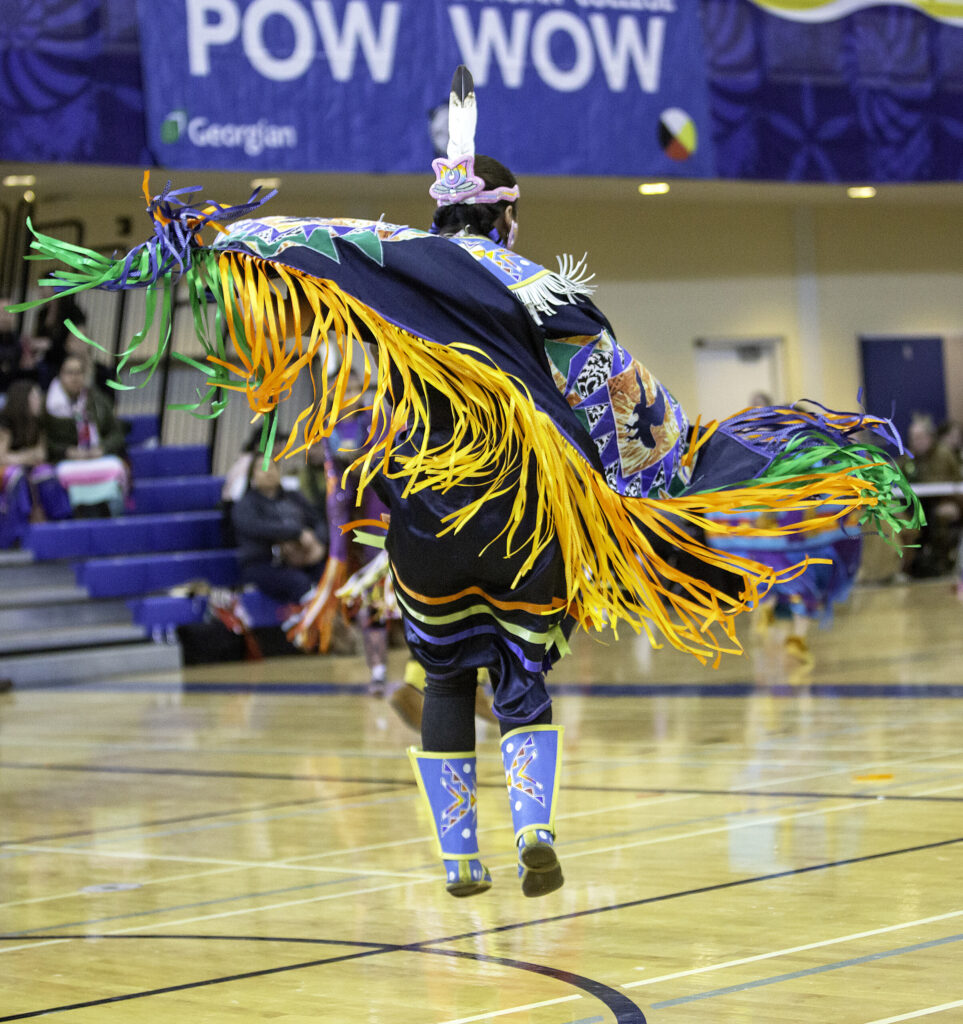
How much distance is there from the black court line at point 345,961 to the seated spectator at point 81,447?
23.3ft

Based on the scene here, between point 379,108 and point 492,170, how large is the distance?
301 inches

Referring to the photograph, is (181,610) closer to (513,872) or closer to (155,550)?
(155,550)

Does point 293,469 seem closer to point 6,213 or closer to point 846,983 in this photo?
point 6,213

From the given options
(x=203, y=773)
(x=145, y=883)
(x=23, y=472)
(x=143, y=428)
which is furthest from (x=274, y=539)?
(x=145, y=883)

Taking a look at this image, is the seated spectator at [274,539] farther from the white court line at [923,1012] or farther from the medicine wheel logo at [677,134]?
the white court line at [923,1012]

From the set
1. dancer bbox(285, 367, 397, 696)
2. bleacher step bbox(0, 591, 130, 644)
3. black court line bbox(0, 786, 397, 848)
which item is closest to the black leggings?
black court line bbox(0, 786, 397, 848)

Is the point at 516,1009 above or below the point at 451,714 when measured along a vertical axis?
below

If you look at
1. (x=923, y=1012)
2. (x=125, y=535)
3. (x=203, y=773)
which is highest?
(x=125, y=535)

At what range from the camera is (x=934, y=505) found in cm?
1342

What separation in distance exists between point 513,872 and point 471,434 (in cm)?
115

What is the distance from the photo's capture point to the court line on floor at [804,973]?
255 cm

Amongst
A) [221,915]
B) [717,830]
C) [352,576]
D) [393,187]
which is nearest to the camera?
[221,915]

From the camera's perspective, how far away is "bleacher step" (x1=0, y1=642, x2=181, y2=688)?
902 cm

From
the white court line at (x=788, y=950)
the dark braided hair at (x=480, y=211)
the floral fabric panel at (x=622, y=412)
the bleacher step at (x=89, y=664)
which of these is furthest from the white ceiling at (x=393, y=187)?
the white court line at (x=788, y=950)
